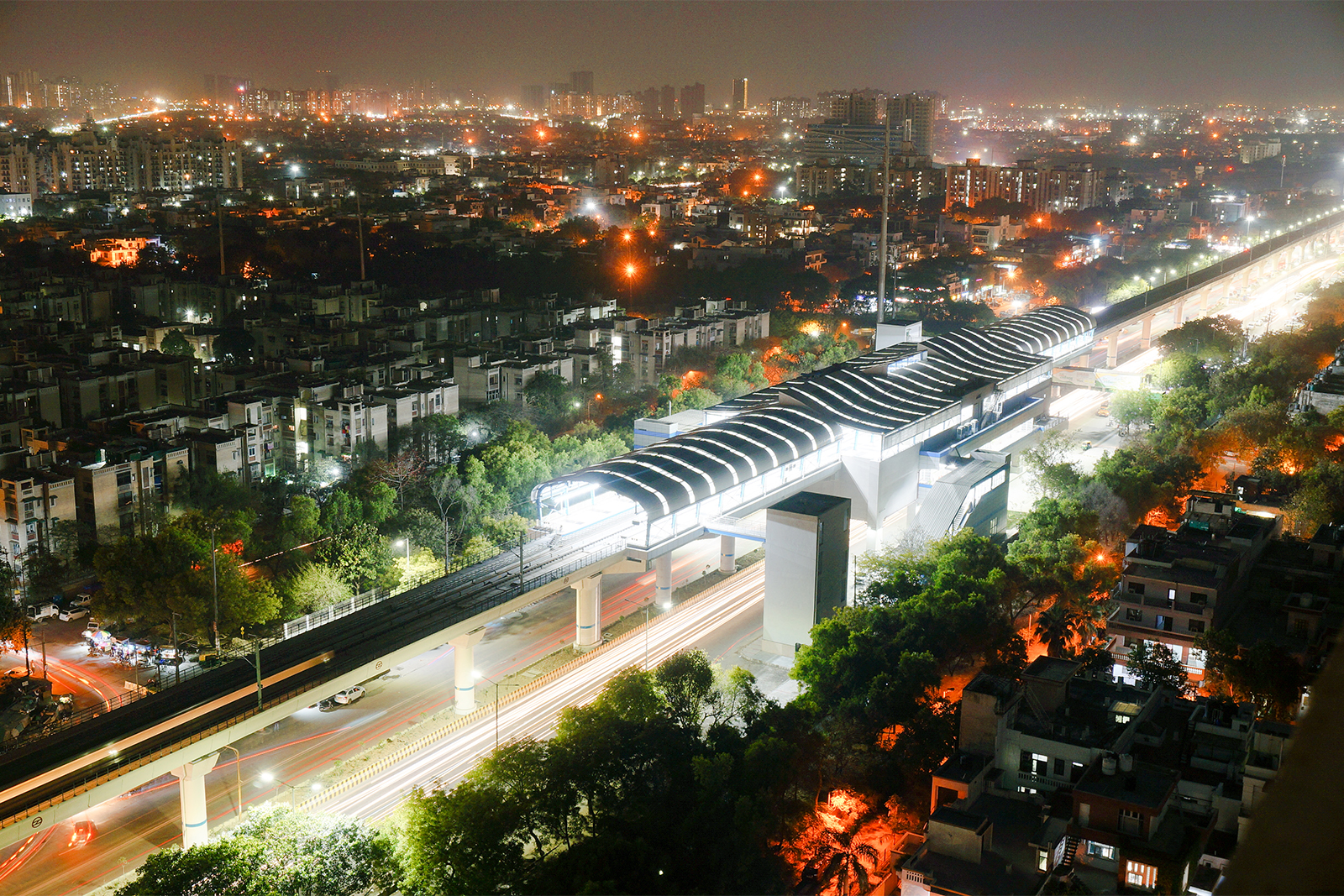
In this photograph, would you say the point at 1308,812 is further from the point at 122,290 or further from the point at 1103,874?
the point at 122,290

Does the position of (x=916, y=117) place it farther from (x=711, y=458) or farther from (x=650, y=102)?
(x=711, y=458)

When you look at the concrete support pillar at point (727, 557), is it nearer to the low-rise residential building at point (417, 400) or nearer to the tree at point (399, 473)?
the tree at point (399, 473)

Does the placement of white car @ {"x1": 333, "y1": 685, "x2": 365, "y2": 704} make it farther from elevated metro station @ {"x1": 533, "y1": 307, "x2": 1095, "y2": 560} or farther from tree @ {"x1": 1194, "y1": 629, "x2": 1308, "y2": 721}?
tree @ {"x1": 1194, "y1": 629, "x2": 1308, "y2": 721}

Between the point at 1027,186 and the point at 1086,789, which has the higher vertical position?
the point at 1027,186

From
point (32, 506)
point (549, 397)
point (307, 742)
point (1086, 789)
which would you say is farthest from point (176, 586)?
point (549, 397)

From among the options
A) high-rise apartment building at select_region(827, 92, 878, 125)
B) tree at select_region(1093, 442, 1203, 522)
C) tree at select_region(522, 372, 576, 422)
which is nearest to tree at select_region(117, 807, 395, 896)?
tree at select_region(1093, 442, 1203, 522)

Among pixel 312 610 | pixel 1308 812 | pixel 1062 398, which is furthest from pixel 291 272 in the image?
pixel 1308 812
